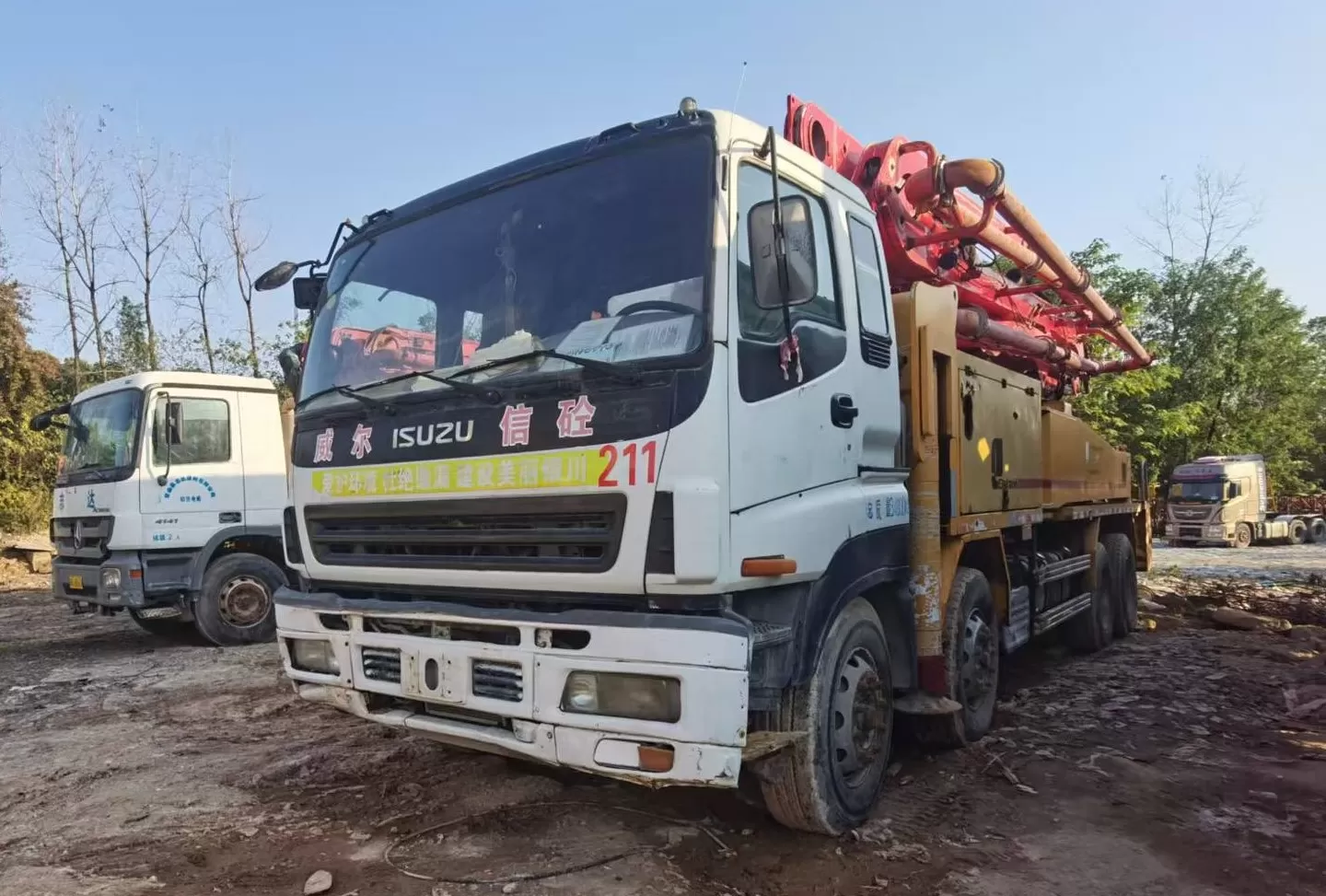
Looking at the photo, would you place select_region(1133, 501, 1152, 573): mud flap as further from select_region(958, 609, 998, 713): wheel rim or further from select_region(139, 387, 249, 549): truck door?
select_region(139, 387, 249, 549): truck door

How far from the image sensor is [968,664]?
15.4ft

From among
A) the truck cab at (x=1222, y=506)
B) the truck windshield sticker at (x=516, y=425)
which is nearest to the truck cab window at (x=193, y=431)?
the truck windshield sticker at (x=516, y=425)

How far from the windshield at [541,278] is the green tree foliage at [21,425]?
1834 centimetres

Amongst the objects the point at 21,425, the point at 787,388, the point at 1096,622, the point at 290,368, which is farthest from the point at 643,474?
the point at 21,425

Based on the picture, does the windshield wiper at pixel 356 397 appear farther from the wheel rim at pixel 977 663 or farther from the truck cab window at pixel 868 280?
the wheel rim at pixel 977 663

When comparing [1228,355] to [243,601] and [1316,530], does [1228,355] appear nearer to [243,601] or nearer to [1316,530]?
[1316,530]

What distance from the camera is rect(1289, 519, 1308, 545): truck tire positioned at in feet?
88.8

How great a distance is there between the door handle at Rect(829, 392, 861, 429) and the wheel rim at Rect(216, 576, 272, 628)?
7.08 m

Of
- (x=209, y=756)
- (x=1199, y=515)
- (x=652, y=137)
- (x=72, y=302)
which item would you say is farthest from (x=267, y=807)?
(x=1199, y=515)

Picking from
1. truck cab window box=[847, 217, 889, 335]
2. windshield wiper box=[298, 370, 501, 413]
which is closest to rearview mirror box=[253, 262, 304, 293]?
windshield wiper box=[298, 370, 501, 413]

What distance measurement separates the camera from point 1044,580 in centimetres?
607

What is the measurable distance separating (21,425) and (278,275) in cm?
1829

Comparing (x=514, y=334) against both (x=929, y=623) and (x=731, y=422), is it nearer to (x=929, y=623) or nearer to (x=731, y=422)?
(x=731, y=422)

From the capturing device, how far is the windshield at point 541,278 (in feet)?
10.2
